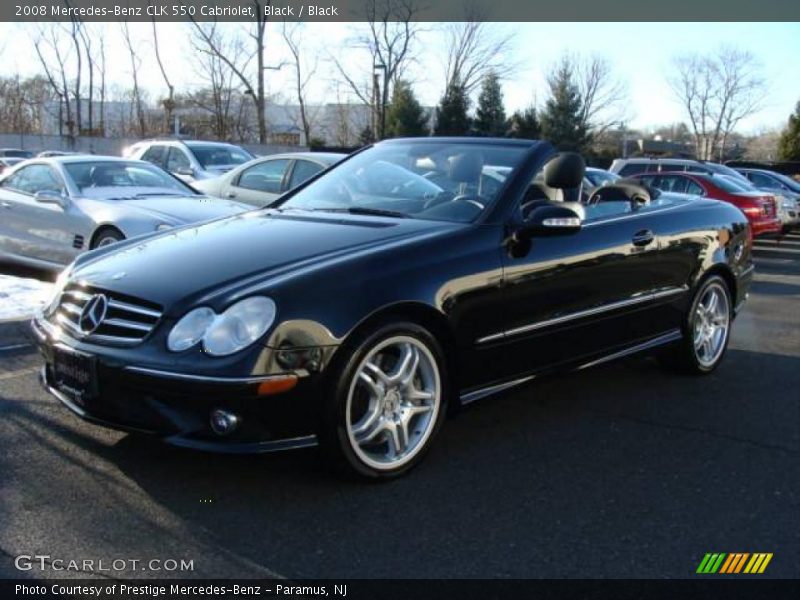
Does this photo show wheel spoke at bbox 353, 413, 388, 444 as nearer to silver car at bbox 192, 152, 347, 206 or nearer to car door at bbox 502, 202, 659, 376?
car door at bbox 502, 202, 659, 376

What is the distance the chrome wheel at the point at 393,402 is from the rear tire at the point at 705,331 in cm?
240

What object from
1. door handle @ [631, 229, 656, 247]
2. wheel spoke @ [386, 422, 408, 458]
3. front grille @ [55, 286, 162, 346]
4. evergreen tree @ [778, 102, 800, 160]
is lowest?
wheel spoke @ [386, 422, 408, 458]

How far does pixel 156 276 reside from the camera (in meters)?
3.53

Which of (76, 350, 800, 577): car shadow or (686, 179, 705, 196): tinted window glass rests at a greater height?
(686, 179, 705, 196): tinted window glass

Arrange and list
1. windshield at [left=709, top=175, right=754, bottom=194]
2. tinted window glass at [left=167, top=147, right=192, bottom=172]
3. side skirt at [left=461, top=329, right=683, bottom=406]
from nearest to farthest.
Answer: side skirt at [left=461, top=329, right=683, bottom=406]
tinted window glass at [left=167, top=147, right=192, bottom=172]
windshield at [left=709, top=175, right=754, bottom=194]

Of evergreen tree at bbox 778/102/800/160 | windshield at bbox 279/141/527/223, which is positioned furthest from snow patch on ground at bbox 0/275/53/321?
evergreen tree at bbox 778/102/800/160

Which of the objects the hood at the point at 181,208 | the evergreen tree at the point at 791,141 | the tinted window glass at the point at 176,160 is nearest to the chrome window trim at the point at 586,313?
the hood at the point at 181,208

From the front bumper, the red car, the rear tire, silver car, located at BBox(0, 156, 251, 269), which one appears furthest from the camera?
the red car

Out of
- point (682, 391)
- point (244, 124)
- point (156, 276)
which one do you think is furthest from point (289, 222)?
point (244, 124)

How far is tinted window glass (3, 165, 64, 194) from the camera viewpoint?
8727 mm

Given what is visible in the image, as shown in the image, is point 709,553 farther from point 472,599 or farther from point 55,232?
point 55,232

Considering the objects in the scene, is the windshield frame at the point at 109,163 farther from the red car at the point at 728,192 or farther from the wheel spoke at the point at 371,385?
the red car at the point at 728,192

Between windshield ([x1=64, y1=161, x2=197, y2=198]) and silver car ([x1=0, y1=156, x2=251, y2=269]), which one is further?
windshield ([x1=64, y1=161, x2=197, y2=198])

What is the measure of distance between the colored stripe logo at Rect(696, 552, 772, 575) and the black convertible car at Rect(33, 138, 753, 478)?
1.29 metres
